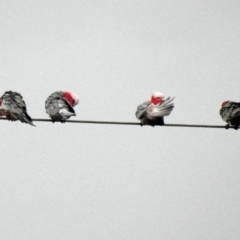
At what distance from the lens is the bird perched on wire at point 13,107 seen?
16609 millimetres

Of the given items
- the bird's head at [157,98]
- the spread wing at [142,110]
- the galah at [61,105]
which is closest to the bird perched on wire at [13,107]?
the galah at [61,105]

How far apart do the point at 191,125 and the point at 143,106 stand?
4312 mm

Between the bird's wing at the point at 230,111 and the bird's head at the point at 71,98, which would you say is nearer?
the bird's wing at the point at 230,111

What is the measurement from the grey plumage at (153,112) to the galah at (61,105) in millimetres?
2048

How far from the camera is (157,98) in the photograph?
16328 millimetres

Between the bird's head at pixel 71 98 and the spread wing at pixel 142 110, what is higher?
the bird's head at pixel 71 98

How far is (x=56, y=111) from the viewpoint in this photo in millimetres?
16906

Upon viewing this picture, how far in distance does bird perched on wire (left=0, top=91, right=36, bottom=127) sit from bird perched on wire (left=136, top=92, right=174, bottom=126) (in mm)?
3430

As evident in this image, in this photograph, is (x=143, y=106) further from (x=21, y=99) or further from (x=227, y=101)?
(x=21, y=99)

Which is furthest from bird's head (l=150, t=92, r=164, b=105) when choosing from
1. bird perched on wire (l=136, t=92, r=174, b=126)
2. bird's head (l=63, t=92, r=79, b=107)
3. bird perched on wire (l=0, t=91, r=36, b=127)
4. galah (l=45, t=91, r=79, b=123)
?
bird perched on wire (l=0, t=91, r=36, b=127)

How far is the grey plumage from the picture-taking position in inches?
635

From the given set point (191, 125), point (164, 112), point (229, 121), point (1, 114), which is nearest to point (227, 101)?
point (229, 121)

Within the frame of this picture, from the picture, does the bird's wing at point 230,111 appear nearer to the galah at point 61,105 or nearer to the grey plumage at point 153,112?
the grey plumage at point 153,112

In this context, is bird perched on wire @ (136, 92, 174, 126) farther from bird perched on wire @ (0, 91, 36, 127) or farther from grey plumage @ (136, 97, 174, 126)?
bird perched on wire @ (0, 91, 36, 127)
